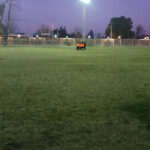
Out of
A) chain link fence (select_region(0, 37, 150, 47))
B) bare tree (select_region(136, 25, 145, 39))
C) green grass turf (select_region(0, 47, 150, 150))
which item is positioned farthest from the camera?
bare tree (select_region(136, 25, 145, 39))

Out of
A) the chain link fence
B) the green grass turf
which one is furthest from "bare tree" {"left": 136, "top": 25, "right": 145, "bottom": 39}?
the green grass turf

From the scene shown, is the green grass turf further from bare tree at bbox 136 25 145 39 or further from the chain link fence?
bare tree at bbox 136 25 145 39

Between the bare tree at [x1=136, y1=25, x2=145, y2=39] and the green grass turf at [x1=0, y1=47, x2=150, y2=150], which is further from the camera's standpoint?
the bare tree at [x1=136, y1=25, x2=145, y2=39]

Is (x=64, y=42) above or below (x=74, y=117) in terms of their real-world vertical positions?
below

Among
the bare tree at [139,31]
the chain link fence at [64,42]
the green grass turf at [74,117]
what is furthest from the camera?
the bare tree at [139,31]

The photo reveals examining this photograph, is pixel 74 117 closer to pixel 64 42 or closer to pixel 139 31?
pixel 64 42

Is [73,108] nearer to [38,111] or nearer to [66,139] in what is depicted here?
[38,111]

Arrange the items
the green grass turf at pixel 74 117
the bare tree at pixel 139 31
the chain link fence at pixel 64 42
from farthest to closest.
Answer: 1. the bare tree at pixel 139 31
2. the chain link fence at pixel 64 42
3. the green grass turf at pixel 74 117

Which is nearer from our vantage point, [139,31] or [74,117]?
[74,117]

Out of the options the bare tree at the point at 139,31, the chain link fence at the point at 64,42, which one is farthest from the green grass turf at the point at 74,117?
the bare tree at the point at 139,31

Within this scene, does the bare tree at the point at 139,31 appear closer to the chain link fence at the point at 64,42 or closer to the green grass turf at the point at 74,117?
the chain link fence at the point at 64,42

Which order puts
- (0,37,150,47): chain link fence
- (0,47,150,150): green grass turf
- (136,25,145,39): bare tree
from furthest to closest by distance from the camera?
(136,25,145,39): bare tree < (0,37,150,47): chain link fence < (0,47,150,150): green grass turf

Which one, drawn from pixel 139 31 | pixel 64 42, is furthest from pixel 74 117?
pixel 139 31

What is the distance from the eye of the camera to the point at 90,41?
71562mm
